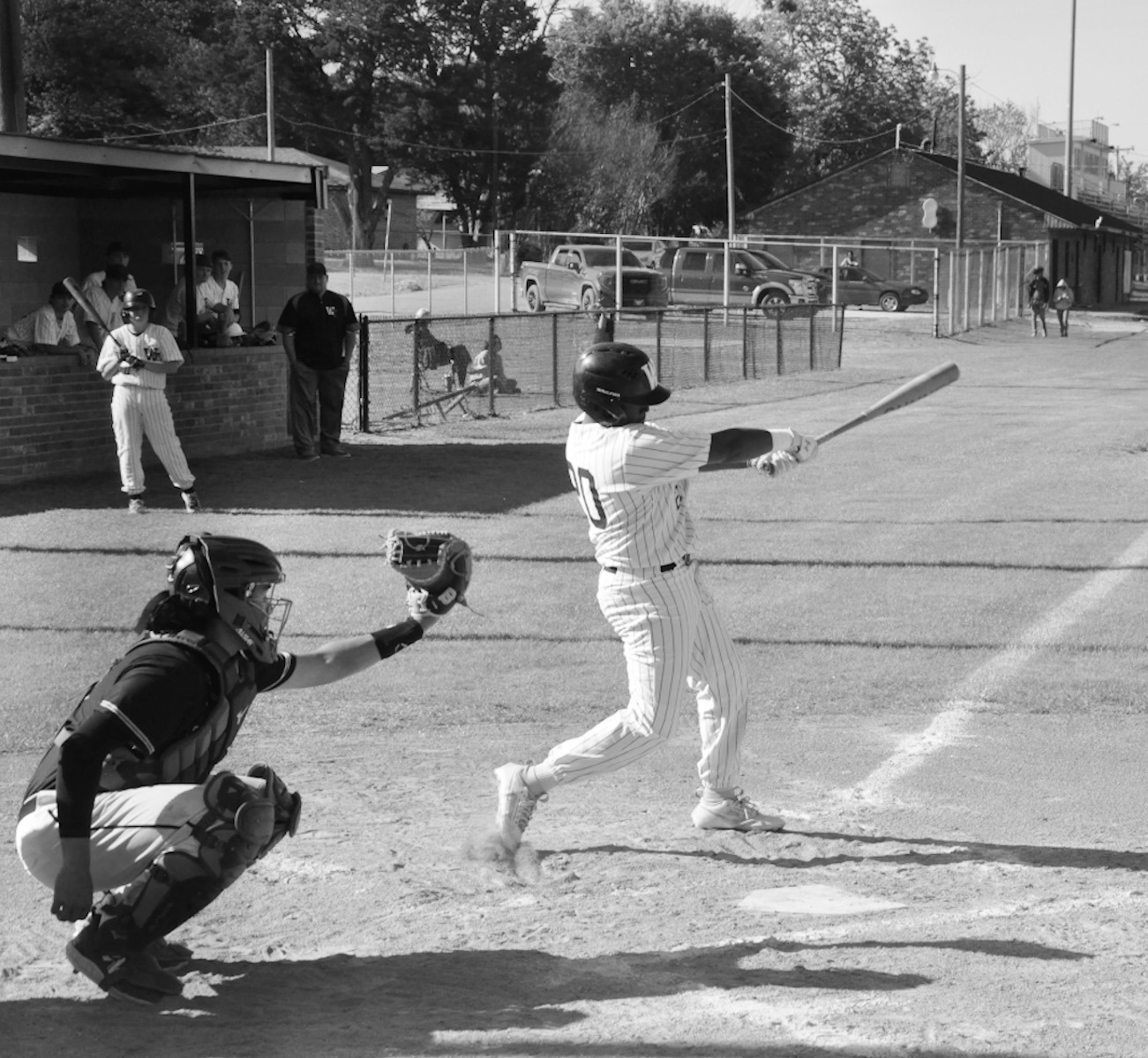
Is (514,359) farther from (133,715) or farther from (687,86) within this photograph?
(687,86)

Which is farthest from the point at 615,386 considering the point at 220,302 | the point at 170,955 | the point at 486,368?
the point at 486,368

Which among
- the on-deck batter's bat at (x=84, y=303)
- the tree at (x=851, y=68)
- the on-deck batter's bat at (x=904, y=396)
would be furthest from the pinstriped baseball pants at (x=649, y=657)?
the tree at (x=851, y=68)

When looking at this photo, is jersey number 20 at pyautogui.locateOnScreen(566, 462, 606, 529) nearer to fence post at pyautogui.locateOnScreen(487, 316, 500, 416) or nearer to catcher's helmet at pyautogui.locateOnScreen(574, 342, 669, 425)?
catcher's helmet at pyautogui.locateOnScreen(574, 342, 669, 425)

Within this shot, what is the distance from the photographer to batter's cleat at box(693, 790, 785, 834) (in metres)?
5.48

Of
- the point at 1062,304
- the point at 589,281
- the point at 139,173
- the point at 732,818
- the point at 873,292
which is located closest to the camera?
the point at 732,818

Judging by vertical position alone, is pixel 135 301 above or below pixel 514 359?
above

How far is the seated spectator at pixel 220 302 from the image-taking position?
16.2m

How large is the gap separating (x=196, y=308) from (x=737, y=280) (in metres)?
25.1

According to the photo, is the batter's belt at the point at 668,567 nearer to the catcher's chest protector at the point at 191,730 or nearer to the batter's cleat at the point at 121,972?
the catcher's chest protector at the point at 191,730

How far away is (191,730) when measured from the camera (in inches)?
156

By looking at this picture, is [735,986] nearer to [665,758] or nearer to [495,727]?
[665,758]

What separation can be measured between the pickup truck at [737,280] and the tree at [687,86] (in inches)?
1325

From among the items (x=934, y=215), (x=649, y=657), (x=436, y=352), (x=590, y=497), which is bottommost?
(x=649, y=657)

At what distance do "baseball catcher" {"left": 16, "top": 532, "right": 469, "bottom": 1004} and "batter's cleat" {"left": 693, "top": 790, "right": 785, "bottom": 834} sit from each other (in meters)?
1.86
